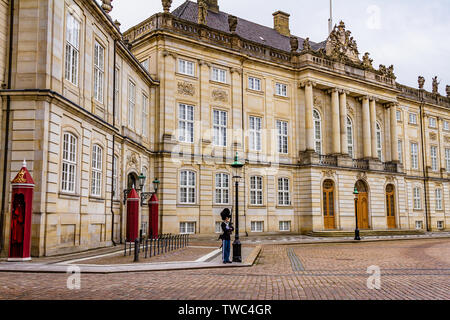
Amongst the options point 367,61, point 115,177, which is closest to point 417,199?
point 367,61

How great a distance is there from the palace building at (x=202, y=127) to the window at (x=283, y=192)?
122mm

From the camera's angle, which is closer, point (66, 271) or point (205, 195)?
point (66, 271)

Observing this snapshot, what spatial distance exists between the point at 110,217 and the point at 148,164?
27.4 ft

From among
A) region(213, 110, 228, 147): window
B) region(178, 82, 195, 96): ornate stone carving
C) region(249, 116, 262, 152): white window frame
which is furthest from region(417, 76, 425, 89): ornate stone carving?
region(178, 82, 195, 96): ornate stone carving

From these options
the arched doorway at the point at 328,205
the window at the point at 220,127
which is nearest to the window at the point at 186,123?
the window at the point at 220,127

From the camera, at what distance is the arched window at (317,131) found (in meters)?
41.2

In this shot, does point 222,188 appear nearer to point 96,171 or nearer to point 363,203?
point 96,171

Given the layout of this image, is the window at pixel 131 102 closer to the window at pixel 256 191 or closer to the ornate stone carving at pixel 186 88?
the ornate stone carving at pixel 186 88

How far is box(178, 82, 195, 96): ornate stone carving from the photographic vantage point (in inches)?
1298

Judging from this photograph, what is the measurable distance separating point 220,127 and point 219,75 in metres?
3.98

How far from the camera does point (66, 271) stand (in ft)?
42.0

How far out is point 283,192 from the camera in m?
38.3
